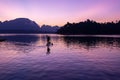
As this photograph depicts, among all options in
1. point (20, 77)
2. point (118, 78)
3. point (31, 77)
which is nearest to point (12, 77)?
point (20, 77)

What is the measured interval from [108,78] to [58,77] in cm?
580

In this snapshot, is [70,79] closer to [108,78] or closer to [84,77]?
[84,77]

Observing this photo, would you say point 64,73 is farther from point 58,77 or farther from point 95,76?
point 95,76

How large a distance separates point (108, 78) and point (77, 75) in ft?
12.4

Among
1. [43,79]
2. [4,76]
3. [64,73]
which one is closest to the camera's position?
[43,79]

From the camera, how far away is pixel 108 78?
66.5 ft

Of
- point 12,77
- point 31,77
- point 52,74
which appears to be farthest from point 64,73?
point 12,77

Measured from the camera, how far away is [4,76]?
69.6ft

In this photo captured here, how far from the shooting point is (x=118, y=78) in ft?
66.7

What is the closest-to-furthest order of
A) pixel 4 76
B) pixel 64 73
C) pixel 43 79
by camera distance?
1. pixel 43 79
2. pixel 4 76
3. pixel 64 73

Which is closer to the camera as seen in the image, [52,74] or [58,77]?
[58,77]

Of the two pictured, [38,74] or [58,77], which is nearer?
[58,77]

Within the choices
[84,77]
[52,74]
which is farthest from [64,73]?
[84,77]

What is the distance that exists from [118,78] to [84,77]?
3897mm
